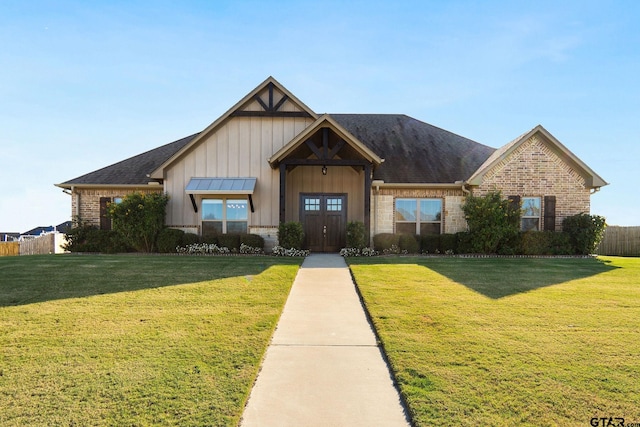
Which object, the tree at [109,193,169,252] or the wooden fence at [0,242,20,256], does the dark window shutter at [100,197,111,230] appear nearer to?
the tree at [109,193,169,252]

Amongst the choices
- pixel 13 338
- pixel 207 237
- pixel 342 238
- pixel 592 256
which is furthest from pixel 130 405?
pixel 592 256

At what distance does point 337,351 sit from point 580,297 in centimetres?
578

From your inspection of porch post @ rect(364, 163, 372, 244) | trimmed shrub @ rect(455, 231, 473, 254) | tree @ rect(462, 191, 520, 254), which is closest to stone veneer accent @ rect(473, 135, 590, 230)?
tree @ rect(462, 191, 520, 254)

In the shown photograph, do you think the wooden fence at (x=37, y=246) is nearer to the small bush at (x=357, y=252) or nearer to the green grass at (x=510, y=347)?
the small bush at (x=357, y=252)

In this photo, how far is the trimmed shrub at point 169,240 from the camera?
1574 centimetres

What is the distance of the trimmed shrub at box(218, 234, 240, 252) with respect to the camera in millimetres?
15766

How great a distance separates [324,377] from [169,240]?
13.4m

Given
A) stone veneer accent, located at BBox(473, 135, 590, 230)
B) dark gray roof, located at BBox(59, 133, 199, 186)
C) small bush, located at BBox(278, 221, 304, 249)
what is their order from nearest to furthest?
small bush, located at BBox(278, 221, 304, 249) < stone veneer accent, located at BBox(473, 135, 590, 230) < dark gray roof, located at BBox(59, 133, 199, 186)

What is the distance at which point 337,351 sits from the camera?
4672mm

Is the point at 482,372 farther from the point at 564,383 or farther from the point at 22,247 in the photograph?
the point at 22,247

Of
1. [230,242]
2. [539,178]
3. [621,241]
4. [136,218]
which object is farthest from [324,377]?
[621,241]

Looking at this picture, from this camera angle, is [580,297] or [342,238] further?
[342,238]

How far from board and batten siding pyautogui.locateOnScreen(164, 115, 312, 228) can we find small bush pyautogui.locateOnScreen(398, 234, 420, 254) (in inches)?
226

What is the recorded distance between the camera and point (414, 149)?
19.4 metres
